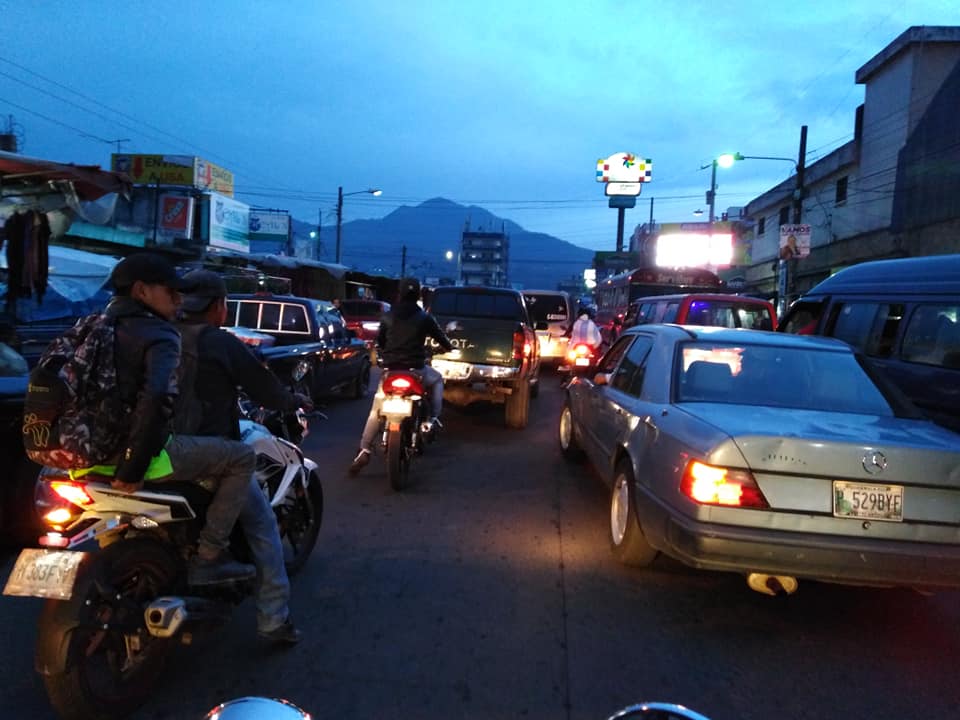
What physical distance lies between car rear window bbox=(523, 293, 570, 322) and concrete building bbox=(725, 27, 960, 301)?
857 centimetres

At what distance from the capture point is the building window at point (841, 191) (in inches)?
1119

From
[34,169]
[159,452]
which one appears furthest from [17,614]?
[34,169]

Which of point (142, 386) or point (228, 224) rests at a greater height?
point (228, 224)

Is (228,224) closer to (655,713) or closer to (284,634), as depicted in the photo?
(284,634)

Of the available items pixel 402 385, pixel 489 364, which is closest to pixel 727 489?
pixel 402 385

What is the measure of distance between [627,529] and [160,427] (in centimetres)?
304

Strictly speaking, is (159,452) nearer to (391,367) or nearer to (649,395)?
(649,395)

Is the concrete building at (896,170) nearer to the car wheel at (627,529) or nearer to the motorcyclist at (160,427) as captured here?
the car wheel at (627,529)

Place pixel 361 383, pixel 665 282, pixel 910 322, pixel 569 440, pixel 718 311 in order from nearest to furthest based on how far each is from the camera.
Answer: pixel 910 322 → pixel 569 440 → pixel 718 311 → pixel 361 383 → pixel 665 282

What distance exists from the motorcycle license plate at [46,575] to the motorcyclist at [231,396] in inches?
31.0

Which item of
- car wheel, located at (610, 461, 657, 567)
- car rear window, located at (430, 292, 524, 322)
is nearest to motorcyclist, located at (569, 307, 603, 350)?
car rear window, located at (430, 292, 524, 322)

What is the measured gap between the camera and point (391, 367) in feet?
23.2

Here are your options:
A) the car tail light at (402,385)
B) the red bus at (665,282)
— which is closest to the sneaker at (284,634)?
the car tail light at (402,385)

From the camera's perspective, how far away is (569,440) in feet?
26.8
